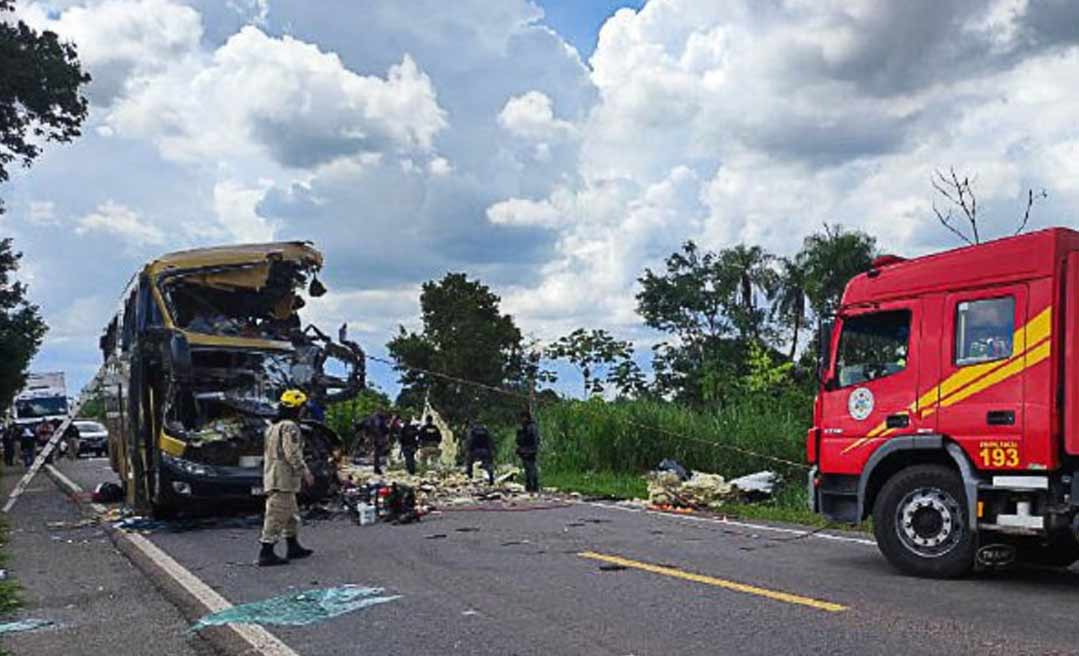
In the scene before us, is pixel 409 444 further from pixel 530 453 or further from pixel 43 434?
pixel 43 434

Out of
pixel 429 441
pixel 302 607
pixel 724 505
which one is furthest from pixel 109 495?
pixel 302 607

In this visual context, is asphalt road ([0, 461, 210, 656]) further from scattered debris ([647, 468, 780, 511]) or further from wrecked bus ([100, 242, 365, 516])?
scattered debris ([647, 468, 780, 511])

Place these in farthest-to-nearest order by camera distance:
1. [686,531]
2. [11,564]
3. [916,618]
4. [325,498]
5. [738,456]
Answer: [738,456]
[325,498]
[686,531]
[11,564]
[916,618]

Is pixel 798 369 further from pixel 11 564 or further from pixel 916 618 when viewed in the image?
pixel 11 564

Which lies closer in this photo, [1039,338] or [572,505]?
[1039,338]

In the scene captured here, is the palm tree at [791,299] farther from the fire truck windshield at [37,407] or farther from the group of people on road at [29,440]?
the fire truck windshield at [37,407]

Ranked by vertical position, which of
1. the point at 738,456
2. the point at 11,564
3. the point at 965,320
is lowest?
the point at 11,564

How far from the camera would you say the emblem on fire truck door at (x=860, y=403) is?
30.4 ft

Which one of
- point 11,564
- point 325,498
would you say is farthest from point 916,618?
point 325,498

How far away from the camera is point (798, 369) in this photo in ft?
35.1

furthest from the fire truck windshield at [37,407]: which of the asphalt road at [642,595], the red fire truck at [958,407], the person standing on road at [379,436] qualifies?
the red fire truck at [958,407]

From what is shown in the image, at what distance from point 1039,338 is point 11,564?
10.00 m

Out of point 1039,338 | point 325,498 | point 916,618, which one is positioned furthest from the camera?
point 325,498

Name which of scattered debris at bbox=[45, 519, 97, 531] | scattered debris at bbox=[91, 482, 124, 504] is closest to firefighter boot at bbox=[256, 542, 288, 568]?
scattered debris at bbox=[45, 519, 97, 531]
